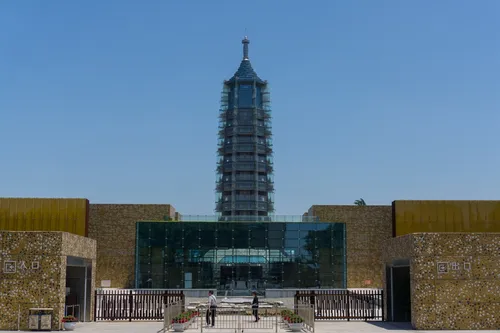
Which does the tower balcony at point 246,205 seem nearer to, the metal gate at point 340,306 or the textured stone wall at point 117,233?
the textured stone wall at point 117,233

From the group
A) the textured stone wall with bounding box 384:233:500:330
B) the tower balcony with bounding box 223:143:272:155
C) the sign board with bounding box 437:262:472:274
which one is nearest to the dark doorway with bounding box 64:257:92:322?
the textured stone wall with bounding box 384:233:500:330

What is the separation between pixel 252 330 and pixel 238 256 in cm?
2629

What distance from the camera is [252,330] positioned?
31609 mm

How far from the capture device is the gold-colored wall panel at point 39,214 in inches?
1677

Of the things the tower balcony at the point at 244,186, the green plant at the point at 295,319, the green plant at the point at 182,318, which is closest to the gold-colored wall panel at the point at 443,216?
the green plant at the point at 295,319

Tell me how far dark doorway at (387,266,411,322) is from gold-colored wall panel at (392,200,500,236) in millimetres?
5339

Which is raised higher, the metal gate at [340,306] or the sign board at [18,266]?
the sign board at [18,266]

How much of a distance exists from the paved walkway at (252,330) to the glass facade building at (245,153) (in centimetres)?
6346

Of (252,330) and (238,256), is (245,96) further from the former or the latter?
(252,330)

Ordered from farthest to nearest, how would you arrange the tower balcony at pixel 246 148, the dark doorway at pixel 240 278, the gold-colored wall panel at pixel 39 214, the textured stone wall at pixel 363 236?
the tower balcony at pixel 246 148 → the textured stone wall at pixel 363 236 → the dark doorway at pixel 240 278 → the gold-colored wall panel at pixel 39 214

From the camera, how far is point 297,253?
57938mm

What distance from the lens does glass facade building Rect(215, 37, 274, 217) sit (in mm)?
98625

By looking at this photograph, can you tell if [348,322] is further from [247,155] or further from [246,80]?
[246,80]

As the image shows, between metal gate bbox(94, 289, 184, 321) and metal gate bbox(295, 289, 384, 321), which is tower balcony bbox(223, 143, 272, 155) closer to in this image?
metal gate bbox(295, 289, 384, 321)
